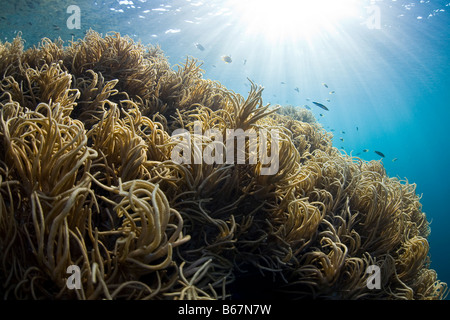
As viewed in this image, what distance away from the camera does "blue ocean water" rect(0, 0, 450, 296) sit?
2353 centimetres

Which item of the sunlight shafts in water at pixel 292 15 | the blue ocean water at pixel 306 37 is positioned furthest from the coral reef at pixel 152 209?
the sunlight shafts in water at pixel 292 15

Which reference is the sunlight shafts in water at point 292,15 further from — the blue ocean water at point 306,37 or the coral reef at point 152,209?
the coral reef at point 152,209

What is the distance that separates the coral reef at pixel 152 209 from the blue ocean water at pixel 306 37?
2.73 metres

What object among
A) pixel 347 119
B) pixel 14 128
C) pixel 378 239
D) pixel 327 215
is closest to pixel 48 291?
pixel 14 128

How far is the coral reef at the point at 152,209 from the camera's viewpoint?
135cm

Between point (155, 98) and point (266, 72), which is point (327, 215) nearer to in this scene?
point (155, 98)

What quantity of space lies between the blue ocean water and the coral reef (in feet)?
8.97

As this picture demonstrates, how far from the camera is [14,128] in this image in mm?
1609

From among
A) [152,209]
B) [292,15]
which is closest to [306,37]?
[292,15]

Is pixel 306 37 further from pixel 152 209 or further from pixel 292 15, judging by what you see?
pixel 152 209

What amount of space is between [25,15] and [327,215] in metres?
32.5

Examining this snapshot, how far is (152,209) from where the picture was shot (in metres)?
1.31

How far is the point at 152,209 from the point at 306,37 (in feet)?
138

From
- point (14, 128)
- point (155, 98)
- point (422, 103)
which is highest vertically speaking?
point (422, 103)
